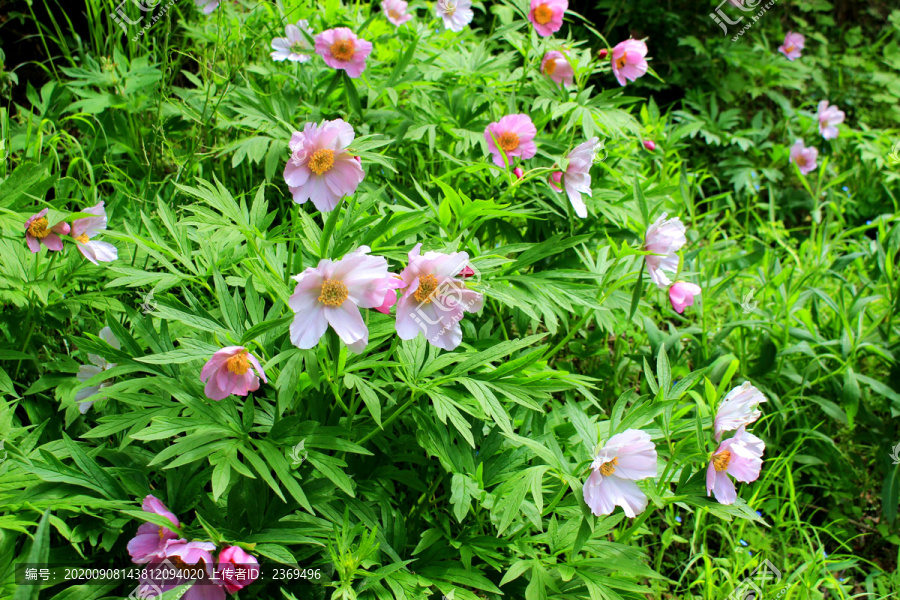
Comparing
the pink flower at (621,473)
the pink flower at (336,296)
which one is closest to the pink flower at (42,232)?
the pink flower at (336,296)

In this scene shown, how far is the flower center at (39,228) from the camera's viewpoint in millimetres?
1349

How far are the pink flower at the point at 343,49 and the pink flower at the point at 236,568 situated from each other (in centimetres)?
133

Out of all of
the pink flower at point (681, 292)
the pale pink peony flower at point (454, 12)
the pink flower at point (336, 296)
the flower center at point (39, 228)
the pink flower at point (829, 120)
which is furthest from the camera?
the pink flower at point (829, 120)

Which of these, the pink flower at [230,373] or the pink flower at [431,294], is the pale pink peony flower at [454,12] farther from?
the pink flower at [230,373]

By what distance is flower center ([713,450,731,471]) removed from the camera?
1.19m

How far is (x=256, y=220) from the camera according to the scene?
140 centimetres

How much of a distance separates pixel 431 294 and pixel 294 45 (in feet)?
4.29

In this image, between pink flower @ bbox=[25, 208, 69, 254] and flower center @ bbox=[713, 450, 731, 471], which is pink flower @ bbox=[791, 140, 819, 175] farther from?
pink flower @ bbox=[25, 208, 69, 254]

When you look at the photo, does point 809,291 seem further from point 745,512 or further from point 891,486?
point 745,512

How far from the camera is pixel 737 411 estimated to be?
1.22 m

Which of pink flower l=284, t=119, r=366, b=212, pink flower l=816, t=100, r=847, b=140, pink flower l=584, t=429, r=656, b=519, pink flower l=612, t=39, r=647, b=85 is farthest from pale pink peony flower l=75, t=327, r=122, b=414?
pink flower l=816, t=100, r=847, b=140

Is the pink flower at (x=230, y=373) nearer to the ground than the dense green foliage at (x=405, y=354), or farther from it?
farther from it

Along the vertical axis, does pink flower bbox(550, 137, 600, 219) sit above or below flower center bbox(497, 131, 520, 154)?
above

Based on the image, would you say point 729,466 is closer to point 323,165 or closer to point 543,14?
point 323,165
